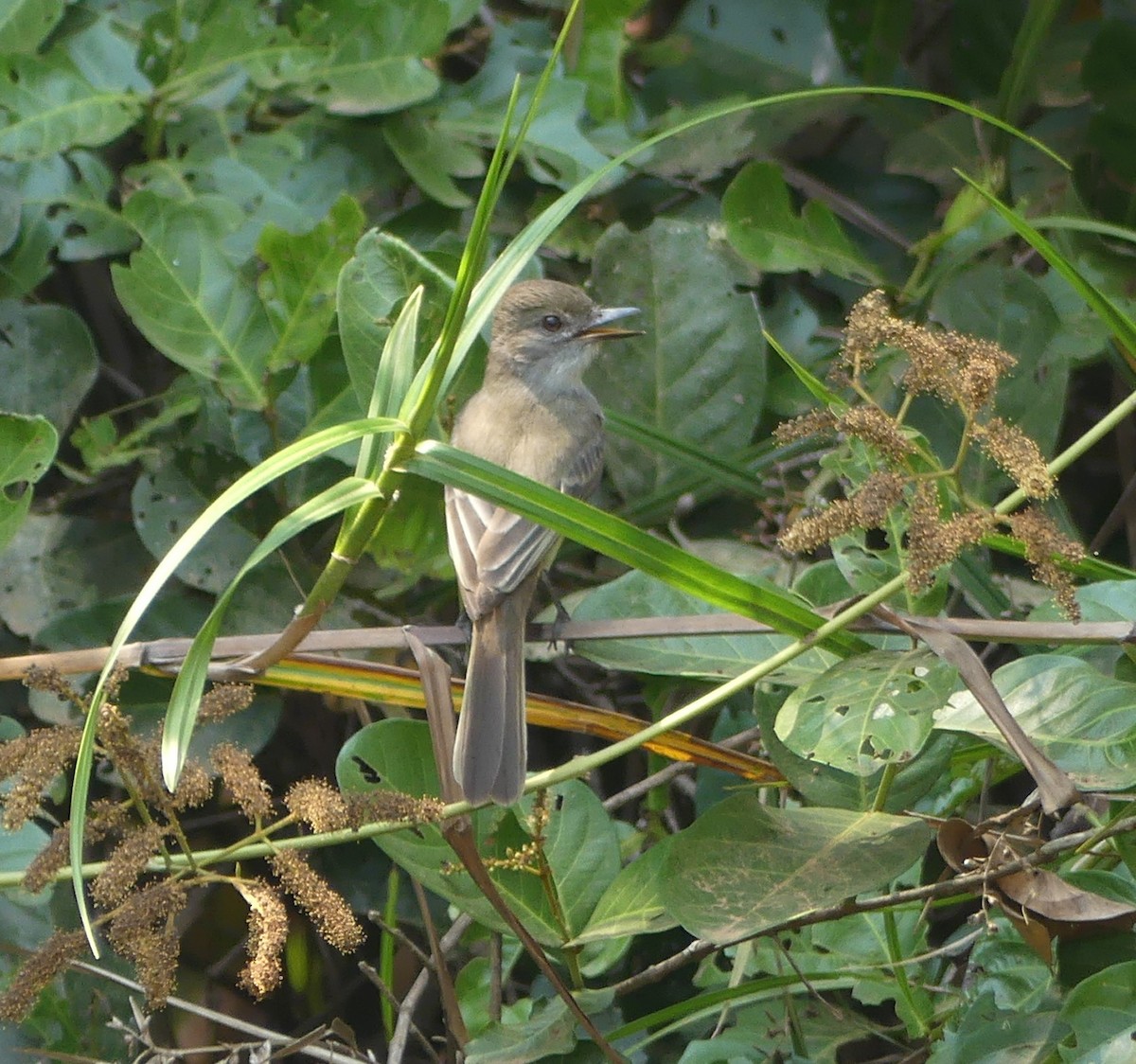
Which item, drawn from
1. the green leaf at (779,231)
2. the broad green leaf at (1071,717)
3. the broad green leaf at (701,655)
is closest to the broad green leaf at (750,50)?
the green leaf at (779,231)

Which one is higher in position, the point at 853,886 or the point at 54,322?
the point at 54,322

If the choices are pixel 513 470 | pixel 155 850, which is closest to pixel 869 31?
pixel 513 470

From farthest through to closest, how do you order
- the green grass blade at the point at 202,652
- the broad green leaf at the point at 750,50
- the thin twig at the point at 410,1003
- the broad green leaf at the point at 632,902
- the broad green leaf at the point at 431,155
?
1. the broad green leaf at the point at 750,50
2. the broad green leaf at the point at 431,155
3. the thin twig at the point at 410,1003
4. the broad green leaf at the point at 632,902
5. the green grass blade at the point at 202,652

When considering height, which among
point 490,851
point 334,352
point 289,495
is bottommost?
point 490,851

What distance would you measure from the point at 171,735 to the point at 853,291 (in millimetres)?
2708

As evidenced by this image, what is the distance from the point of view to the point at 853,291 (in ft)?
13.4

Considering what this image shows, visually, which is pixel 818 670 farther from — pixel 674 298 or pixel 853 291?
pixel 853 291

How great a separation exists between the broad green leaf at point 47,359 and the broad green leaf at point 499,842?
1.47 meters

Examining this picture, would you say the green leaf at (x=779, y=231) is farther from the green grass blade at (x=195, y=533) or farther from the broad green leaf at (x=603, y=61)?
the green grass blade at (x=195, y=533)

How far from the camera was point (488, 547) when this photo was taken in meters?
3.38

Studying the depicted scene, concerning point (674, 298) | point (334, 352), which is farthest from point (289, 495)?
point (674, 298)

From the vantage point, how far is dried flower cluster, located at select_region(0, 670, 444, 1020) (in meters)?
1.94

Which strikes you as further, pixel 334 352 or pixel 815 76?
pixel 815 76

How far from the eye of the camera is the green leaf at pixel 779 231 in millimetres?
3699
